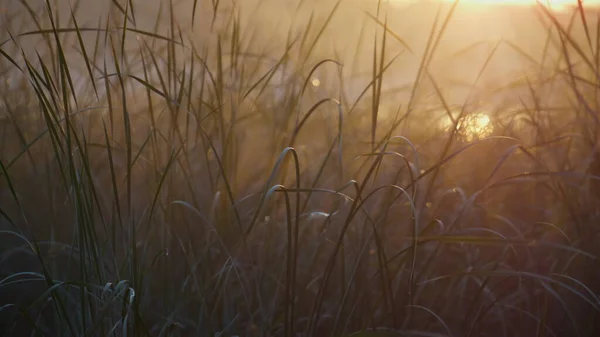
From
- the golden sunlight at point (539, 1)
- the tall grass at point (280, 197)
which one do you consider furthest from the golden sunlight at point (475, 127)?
the golden sunlight at point (539, 1)

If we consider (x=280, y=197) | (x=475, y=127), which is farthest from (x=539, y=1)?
(x=280, y=197)

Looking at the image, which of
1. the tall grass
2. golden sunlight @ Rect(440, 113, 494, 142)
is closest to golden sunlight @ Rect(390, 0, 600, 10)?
the tall grass

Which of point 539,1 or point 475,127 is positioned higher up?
point 539,1

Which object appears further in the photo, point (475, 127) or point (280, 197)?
point (475, 127)

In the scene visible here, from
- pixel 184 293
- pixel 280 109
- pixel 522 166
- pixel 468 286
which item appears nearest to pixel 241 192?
pixel 280 109

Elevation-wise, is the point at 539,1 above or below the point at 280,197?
above

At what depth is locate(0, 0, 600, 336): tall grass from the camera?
960 millimetres

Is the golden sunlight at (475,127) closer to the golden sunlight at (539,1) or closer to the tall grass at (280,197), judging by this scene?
the tall grass at (280,197)

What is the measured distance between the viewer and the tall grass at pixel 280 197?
0.96m

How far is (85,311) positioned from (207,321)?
0.56ft

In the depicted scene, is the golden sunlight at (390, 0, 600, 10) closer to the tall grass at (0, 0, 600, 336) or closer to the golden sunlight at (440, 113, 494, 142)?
the tall grass at (0, 0, 600, 336)

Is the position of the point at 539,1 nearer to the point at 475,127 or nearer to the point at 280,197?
the point at 475,127

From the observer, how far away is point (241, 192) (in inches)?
54.8

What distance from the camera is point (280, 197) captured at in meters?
1.15
